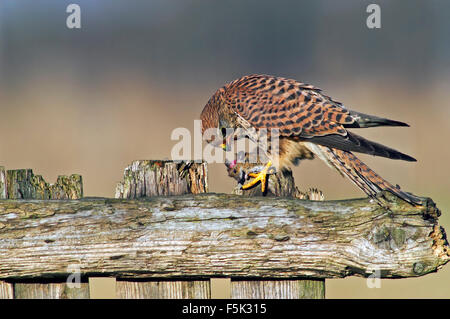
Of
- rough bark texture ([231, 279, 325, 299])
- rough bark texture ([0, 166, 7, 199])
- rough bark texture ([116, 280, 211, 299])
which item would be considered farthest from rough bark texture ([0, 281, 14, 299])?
rough bark texture ([231, 279, 325, 299])

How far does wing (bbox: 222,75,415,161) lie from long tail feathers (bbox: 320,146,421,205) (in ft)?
0.28

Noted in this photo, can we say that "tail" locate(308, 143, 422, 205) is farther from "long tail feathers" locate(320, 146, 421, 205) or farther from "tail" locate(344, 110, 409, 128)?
"tail" locate(344, 110, 409, 128)

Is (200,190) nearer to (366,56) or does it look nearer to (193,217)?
(193,217)

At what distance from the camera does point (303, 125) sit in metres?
3.74

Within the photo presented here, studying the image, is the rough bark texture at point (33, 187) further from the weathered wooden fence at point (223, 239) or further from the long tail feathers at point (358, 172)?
the long tail feathers at point (358, 172)

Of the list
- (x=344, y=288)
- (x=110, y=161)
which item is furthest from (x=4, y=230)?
(x=110, y=161)

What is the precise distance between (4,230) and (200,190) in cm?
83

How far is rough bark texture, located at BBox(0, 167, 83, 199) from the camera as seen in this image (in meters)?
2.42

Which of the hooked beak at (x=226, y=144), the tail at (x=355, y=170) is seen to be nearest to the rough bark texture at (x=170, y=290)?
the tail at (x=355, y=170)

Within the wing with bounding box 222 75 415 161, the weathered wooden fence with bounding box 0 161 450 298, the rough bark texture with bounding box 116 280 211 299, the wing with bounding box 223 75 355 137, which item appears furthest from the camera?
the wing with bounding box 223 75 355 137

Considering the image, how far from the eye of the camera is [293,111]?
385 cm

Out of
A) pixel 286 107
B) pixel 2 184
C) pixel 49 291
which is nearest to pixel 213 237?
pixel 49 291

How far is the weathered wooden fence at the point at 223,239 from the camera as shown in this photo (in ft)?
7.22

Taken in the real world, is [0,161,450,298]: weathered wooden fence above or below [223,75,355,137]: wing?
below
